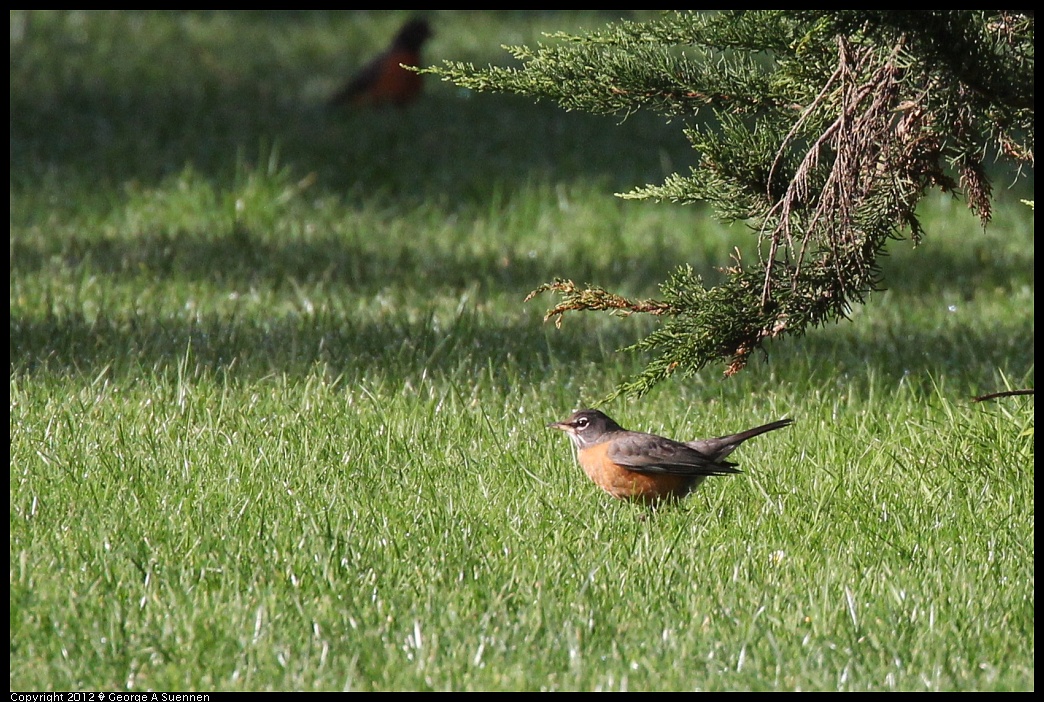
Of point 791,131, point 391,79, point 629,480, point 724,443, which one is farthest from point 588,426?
point 391,79

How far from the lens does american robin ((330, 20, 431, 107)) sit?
495 inches

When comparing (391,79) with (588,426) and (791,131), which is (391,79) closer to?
(588,426)

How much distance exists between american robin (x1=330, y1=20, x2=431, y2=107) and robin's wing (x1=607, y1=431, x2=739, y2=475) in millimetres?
8339

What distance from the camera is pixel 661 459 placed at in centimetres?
478

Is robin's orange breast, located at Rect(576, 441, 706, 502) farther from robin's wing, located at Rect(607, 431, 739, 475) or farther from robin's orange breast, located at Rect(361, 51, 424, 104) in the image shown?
robin's orange breast, located at Rect(361, 51, 424, 104)

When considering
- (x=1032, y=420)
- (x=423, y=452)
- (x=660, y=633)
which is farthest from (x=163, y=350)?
Result: (x=1032, y=420)

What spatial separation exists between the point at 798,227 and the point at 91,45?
453 inches

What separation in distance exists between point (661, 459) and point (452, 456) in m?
0.87

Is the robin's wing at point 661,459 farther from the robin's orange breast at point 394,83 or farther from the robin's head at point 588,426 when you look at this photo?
the robin's orange breast at point 394,83

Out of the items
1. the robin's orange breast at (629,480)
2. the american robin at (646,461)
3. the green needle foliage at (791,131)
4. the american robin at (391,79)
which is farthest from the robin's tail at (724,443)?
the american robin at (391,79)

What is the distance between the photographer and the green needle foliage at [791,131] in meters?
4.51

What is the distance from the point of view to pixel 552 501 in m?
4.76

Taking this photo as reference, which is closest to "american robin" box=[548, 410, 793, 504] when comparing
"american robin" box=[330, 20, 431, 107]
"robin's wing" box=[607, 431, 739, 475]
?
"robin's wing" box=[607, 431, 739, 475]

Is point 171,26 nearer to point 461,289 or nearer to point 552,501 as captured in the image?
point 461,289
